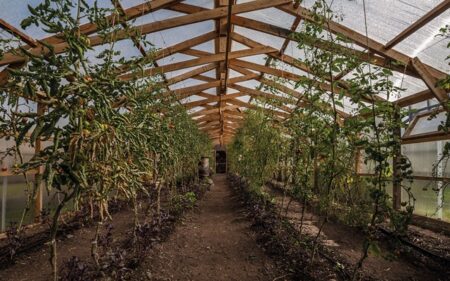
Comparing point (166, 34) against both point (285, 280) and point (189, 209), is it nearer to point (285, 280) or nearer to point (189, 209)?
point (189, 209)

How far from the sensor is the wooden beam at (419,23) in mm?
3584

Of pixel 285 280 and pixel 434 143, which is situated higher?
pixel 434 143

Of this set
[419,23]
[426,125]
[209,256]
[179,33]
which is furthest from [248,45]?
[209,256]

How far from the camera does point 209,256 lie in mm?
3656

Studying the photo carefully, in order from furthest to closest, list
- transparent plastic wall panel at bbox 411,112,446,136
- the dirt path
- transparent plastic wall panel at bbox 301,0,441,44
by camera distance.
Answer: transparent plastic wall panel at bbox 411,112,446,136 < transparent plastic wall panel at bbox 301,0,441,44 < the dirt path

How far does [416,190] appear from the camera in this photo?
575cm

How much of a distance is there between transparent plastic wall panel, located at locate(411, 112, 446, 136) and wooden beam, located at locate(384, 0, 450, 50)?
1.65 metres

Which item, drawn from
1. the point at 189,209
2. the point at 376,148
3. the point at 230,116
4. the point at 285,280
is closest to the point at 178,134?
Result: the point at 189,209

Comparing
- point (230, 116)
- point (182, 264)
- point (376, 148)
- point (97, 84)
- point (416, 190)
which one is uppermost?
point (230, 116)

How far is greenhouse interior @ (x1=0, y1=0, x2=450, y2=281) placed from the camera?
5.28ft

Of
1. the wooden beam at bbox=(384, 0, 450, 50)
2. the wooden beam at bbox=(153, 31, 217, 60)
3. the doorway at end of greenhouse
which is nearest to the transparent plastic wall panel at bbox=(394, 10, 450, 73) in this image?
the wooden beam at bbox=(384, 0, 450, 50)

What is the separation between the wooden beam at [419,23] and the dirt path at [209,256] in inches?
133

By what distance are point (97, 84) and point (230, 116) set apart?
509 inches

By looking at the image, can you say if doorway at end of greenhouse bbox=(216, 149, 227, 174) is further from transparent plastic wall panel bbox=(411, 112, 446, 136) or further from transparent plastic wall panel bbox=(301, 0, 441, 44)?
transparent plastic wall panel bbox=(301, 0, 441, 44)
